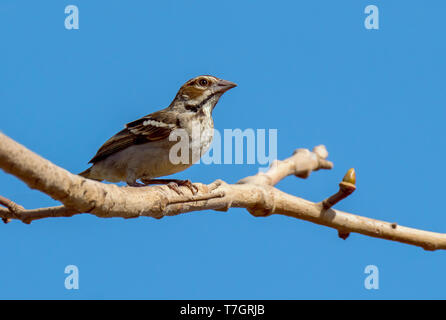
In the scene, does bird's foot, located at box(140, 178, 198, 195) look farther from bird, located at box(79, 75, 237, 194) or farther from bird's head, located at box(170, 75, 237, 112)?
bird's head, located at box(170, 75, 237, 112)

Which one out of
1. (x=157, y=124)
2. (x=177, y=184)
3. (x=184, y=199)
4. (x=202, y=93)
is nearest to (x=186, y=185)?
(x=177, y=184)

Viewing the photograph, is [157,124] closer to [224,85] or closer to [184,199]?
[224,85]

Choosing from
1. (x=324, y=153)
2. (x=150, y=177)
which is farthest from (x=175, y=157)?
(x=324, y=153)

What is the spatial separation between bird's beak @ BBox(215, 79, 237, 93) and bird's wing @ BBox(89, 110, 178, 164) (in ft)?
2.54

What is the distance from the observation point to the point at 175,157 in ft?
21.8

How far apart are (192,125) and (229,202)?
1.40 metres

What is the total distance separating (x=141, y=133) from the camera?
279 inches

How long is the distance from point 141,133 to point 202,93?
109 centimetres

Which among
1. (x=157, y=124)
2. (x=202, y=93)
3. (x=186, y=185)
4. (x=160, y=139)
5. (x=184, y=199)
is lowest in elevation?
(x=184, y=199)

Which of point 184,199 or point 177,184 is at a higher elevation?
point 177,184

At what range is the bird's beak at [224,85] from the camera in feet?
24.8

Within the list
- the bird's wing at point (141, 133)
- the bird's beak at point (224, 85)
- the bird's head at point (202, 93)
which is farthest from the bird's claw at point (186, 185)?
the bird's beak at point (224, 85)

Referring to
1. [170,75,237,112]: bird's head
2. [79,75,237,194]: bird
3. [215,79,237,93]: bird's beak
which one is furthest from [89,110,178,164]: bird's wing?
[215,79,237,93]: bird's beak

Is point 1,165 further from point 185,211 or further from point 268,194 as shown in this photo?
point 268,194
